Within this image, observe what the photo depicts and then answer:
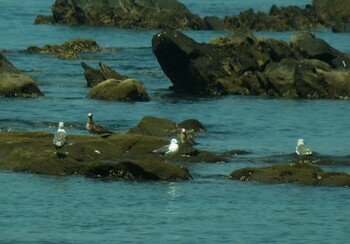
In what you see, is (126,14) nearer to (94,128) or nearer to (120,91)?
(120,91)

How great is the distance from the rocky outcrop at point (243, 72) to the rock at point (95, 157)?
58.5ft

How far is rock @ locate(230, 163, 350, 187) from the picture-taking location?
105 ft

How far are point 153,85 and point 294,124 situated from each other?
12954mm

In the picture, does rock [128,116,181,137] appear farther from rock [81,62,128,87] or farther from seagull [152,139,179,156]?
rock [81,62,128,87]

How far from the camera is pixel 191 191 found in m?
31.4

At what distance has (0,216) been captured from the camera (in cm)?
2867

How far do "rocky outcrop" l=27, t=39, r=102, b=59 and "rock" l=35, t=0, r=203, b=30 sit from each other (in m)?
19.3

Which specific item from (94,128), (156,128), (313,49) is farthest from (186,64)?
(94,128)

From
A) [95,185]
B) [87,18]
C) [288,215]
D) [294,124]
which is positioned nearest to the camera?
[288,215]

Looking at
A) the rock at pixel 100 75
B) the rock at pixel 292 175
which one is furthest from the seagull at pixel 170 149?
the rock at pixel 100 75

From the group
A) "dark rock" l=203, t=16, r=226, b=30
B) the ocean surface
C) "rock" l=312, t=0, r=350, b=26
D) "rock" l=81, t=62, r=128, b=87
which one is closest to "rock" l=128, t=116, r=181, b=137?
the ocean surface

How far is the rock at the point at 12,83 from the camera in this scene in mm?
50188

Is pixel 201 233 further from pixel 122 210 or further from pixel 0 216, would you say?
pixel 0 216

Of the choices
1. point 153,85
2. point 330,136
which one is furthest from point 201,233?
point 153,85
